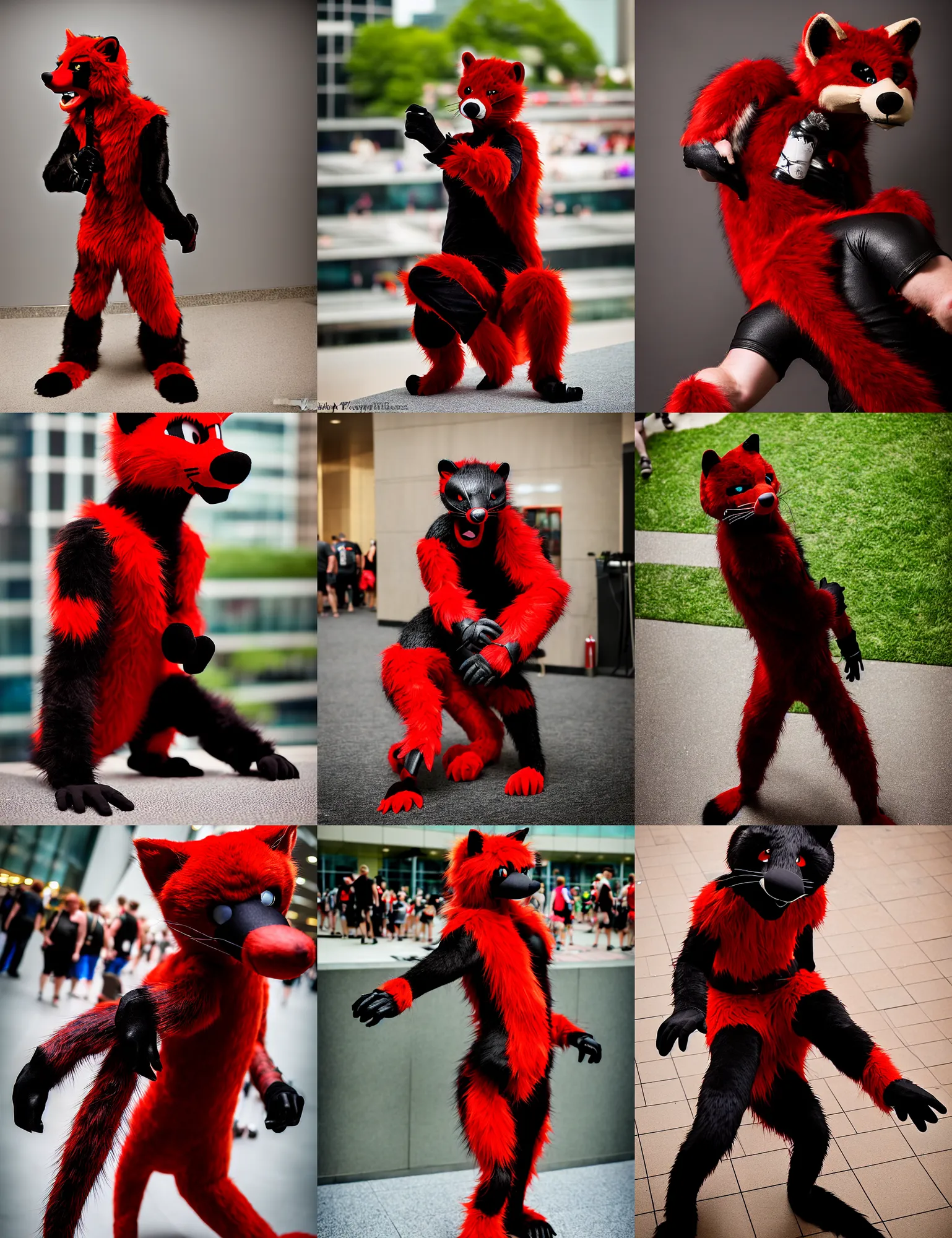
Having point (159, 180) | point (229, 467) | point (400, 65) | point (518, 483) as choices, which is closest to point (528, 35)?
point (400, 65)

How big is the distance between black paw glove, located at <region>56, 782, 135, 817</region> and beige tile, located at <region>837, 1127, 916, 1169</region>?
1.70 metres

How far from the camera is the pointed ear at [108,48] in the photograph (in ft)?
8.18

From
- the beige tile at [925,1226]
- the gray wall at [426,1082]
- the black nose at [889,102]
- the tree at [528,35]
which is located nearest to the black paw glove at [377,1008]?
the gray wall at [426,1082]

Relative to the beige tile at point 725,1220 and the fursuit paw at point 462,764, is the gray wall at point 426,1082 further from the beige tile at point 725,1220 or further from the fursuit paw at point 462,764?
the fursuit paw at point 462,764

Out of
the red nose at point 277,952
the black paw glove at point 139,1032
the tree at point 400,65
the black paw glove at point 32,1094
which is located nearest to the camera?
the red nose at point 277,952

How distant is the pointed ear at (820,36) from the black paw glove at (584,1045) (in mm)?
2093

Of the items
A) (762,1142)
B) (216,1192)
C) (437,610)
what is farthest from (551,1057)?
(437,610)

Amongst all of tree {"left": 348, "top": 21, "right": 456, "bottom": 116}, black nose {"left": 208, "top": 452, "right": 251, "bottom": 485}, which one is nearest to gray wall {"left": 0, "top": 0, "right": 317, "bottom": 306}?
tree {"left": 348, "top": 21, "right": 456, "bottom": 116}

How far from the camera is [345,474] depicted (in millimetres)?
2584

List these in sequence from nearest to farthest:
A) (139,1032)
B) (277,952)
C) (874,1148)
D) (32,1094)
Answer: (277,952), (139,1032), (32,1094), (874,1148)

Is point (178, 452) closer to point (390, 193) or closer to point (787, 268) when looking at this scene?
point (390, 193)

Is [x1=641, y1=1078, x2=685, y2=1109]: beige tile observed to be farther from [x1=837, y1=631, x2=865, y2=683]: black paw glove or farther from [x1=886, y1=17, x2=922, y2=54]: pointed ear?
[x1=886, y1=17, x2=922, y2=54]: pointed ear

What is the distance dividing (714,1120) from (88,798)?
1473mm

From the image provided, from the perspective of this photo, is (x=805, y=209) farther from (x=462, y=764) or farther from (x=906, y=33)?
(x=462, y=764)
